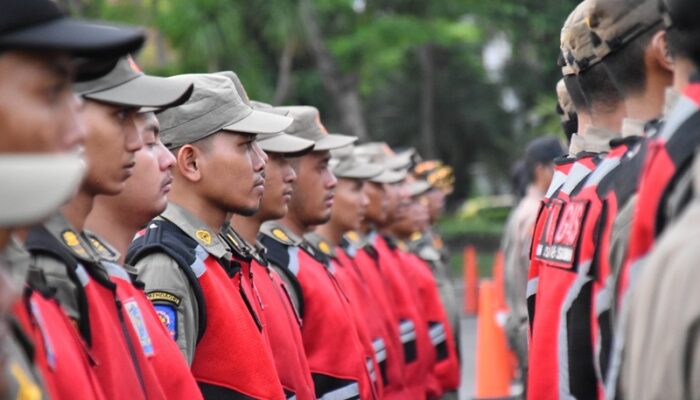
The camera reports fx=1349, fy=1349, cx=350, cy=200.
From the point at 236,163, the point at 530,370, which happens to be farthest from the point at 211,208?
the point at 530,370

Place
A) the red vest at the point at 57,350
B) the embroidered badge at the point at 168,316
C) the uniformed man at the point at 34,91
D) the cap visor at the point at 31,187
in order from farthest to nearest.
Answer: the embroidered badge at the point at 168,316 → the red vest at the point at 57,350 → the uniformed man at the point at 34,91 → the cap visor at the point at 31,187

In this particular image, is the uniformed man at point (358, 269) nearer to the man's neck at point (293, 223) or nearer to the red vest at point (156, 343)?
the man's neck at point (293, 223)

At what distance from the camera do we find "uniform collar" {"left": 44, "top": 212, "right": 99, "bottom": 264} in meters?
4.04

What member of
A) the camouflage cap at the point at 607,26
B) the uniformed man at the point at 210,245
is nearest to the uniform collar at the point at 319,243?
the uniformed man at the point at 210,245

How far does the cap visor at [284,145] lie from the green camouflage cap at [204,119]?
0.72 meters

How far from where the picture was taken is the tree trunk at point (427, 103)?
38.4 meters

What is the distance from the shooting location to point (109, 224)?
4.77 m

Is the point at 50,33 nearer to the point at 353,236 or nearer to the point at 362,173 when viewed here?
the point at 362,173

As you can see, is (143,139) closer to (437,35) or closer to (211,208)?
(211,208)

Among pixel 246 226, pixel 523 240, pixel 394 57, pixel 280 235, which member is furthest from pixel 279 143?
pixel 394 57

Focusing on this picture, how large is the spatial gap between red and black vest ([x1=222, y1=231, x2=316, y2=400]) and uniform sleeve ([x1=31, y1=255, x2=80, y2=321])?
174 centimetres

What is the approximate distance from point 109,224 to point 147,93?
2.01ft

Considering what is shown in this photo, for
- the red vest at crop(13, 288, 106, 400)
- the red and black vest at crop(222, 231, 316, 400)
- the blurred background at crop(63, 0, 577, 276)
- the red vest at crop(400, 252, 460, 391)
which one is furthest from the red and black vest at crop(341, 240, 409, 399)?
the blurred background at crop(63, 0, 577, 276)

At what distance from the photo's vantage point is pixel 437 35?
26.7m
